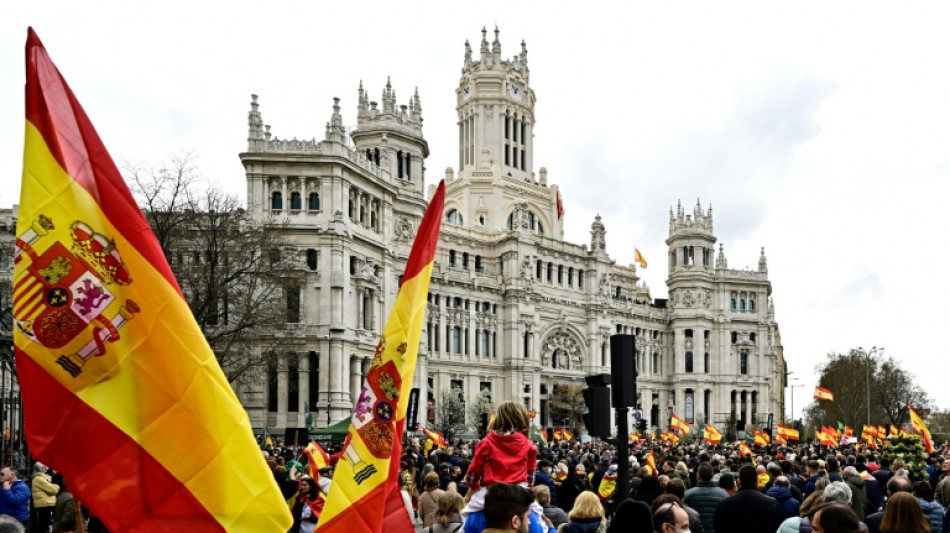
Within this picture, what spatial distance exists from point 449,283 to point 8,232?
1359 inches

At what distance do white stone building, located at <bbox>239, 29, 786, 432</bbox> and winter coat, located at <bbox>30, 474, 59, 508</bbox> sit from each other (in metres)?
28.5

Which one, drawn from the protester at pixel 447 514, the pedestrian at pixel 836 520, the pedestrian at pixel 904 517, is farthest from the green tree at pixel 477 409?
the pedestrian at pixel 836 520

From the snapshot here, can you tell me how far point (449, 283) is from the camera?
73.6 metres

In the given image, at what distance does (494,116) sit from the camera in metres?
89.5

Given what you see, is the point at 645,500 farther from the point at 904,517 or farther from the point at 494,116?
the point at 494,116

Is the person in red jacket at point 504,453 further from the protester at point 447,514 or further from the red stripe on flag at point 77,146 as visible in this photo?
the red stripe on flag at point 77,146

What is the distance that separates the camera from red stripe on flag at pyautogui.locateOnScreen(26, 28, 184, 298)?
→ 13.4ft

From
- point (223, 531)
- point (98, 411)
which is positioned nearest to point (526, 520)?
point (223, 531)

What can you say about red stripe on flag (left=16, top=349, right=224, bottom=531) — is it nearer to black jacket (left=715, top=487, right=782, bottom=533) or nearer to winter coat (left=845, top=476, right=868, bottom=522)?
black jacket (left=715, top=487, right=782, bottom=533)

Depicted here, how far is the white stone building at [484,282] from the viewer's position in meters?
51.5

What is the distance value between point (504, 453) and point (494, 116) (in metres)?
84.0

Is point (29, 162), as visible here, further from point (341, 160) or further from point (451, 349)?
point (451, 349)

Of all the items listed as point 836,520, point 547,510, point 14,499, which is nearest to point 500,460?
point 547,510

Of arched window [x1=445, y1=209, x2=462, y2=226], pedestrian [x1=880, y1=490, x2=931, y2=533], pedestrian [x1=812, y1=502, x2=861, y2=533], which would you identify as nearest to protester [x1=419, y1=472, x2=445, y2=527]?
pedestrian [x1=880, y1=490, x2=931, y2=533]
